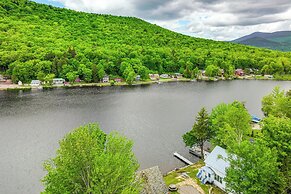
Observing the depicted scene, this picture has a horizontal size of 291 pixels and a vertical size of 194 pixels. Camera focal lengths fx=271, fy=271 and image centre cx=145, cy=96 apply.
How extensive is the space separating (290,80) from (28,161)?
102168mm

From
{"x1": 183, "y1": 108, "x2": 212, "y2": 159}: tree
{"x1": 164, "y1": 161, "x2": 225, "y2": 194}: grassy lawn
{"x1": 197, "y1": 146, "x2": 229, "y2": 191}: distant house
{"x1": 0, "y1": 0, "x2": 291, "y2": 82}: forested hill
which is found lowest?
{"x1": 164, "y1": 161, "x2": 225, "y2": 194}: grassy lawn

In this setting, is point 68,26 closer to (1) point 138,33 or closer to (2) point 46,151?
(1) point 138,33

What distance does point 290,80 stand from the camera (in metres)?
105

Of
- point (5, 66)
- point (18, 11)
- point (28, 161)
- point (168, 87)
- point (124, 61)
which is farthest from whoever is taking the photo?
point (18, 11)

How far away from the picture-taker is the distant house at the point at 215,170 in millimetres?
24219

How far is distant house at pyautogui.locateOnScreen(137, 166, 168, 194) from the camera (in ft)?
69.4

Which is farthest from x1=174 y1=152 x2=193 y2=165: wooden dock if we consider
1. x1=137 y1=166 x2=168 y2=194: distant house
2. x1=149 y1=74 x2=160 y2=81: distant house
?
x1=149 y1=74 x2=160 y2=81: distant house

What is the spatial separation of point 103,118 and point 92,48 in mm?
69995

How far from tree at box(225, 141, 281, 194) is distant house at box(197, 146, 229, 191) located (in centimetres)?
522

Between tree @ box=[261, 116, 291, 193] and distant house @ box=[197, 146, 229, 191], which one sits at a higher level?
tree @ box=[261, 116, 291, 193]

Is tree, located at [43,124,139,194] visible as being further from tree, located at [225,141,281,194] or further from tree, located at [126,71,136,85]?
tree, located at [126,71,136,85]

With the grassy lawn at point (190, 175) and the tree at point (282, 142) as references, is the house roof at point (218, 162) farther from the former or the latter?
the tree at point (282, 142)

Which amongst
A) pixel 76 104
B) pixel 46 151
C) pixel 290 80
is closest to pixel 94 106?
pixel 76 104

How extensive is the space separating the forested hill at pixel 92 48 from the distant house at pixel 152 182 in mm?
67503
